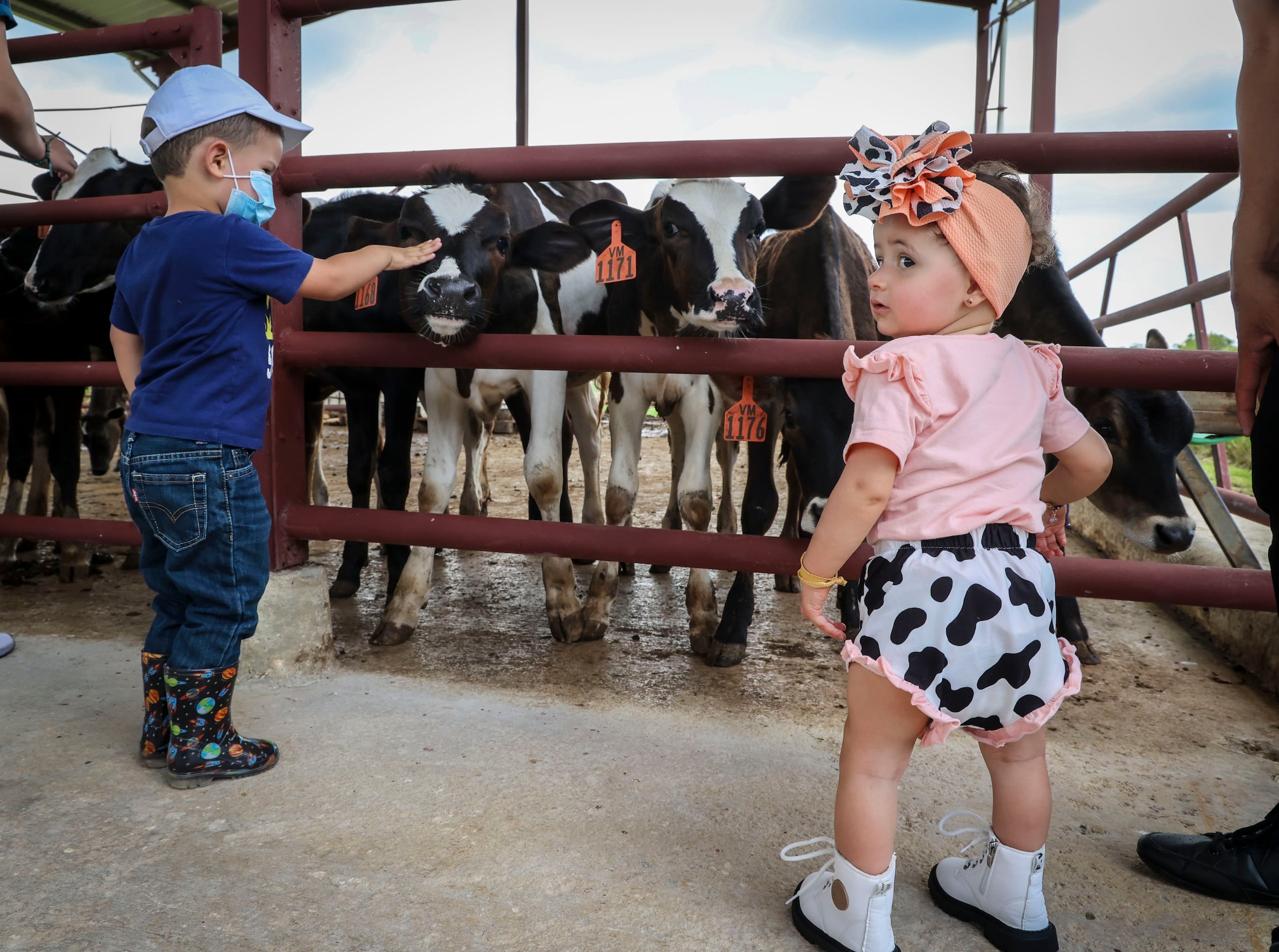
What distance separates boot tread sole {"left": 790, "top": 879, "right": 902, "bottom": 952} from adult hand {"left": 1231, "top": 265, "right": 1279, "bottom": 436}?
927 millimetres

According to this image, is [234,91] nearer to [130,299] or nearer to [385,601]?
[130,299]

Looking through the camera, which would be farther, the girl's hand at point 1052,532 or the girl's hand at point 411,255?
the girl's hand at point 411,255

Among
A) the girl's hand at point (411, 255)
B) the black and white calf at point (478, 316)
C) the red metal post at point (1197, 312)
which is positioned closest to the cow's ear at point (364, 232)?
the black and white calf at point (478, 316)

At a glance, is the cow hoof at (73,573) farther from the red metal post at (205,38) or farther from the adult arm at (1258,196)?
the adult arm at (1258,196)

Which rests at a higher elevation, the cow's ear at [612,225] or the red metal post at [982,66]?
the red metal post at [982,66]

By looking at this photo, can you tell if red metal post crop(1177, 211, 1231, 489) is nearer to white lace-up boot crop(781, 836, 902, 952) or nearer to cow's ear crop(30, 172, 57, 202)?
white lace-up boot crop(781, 836, 902, 952)

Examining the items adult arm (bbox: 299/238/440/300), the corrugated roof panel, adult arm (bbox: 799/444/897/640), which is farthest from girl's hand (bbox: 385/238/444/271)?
the corrugated roof panel

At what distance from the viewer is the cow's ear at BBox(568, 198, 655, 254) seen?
2.96 meters

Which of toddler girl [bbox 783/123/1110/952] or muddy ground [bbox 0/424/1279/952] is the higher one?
toddler girl [bbox 783/123/1110/952]

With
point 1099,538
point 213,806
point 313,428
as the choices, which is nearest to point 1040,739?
point 213,806

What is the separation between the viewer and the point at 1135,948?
1.34 metres

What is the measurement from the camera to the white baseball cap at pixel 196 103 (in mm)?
1770

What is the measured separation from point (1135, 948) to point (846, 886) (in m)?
0.48

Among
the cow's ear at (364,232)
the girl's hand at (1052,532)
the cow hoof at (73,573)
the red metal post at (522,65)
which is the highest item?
the red metal post at (522,65)
